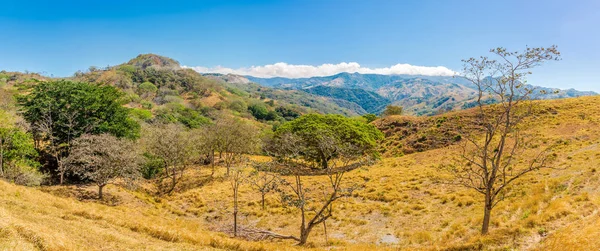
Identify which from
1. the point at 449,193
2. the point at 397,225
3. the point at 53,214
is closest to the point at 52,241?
the point at 53,214

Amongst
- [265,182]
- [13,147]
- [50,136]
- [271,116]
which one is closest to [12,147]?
[13,147]

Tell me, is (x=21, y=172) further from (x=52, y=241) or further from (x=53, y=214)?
(x=52, y=241)

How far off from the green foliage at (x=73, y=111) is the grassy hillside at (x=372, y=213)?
8.93 m

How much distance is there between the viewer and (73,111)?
33094mm

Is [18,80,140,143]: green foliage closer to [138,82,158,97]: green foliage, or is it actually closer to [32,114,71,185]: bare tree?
[32,114,71,185]: bare tree

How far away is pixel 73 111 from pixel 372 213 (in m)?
34.3

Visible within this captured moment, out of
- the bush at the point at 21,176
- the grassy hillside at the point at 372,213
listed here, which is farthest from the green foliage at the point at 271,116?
the bush at the point at 21,176

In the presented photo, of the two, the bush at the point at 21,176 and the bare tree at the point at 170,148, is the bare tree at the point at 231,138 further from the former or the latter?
the bush at the point at 21,176

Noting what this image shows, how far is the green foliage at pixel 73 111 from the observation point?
32.1m

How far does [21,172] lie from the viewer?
24062mm

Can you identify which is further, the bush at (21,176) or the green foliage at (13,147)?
the green foliage at (13,147)

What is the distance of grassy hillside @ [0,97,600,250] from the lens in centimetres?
1021

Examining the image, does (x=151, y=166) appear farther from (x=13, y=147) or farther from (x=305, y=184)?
(x=305, y=184)

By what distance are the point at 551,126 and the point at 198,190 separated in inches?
1855
